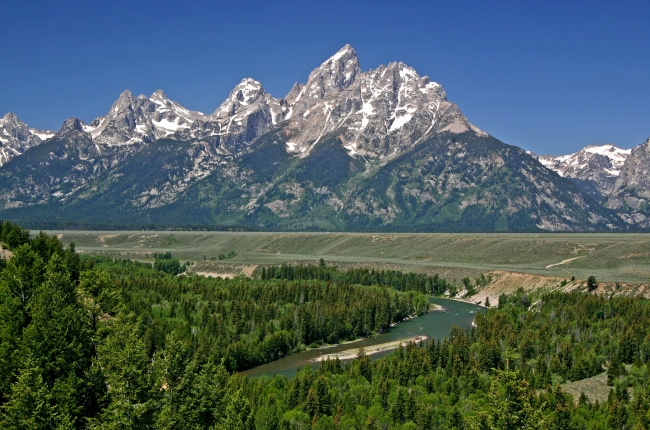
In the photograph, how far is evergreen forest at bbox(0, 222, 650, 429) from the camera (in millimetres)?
40406

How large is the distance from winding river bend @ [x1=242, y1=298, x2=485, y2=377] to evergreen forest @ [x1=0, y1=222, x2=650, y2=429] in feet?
8.81

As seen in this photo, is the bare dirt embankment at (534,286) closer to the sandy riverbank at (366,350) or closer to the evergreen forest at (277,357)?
the evergreen forest at (277,357)

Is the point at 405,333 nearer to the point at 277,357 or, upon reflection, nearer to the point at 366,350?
the point at 366,350

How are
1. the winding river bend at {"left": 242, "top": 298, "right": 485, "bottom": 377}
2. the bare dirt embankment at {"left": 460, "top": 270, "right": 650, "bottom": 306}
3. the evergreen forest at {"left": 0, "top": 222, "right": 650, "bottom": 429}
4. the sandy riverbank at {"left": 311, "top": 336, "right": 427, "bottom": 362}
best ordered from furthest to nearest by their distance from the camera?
the bare dirt embankment at {"left": 460, "top": 270, "right": 650, "bottom": 306}
the sandy riverbank at {"left": 311, "top": 336, "right": 427, "bottom": 362}
the winding river bend at {"left": 242, "top": 298, "right": 485, "bottom": 377}
the evergreen forest at {"left": 0, "top": 222, "right": 650, "bottom": 429}

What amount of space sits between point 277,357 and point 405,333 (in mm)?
31125

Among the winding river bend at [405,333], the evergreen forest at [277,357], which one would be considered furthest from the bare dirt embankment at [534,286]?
the evergreen forest at [277,357]

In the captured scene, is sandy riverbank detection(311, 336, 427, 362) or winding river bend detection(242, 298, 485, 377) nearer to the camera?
winding river bend detection(242, 298, 485, 377)

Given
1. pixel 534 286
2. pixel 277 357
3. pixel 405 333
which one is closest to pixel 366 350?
pixel 277 357

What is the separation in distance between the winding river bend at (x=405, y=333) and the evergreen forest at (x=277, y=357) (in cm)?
269

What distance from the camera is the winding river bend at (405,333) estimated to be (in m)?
94.6

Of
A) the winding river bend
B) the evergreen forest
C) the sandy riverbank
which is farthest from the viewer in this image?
the sandy riverbank

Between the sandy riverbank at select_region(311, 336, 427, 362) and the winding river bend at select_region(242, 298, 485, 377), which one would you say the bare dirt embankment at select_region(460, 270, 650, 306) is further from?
the sandy riverbank at select_region(311, 336, 427, 362)

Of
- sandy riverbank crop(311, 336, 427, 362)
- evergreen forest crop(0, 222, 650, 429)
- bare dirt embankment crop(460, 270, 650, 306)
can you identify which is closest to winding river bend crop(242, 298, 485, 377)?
sandy riverbank crop(311, 336, 427, 362)

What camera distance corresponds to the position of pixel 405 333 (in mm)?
122438
